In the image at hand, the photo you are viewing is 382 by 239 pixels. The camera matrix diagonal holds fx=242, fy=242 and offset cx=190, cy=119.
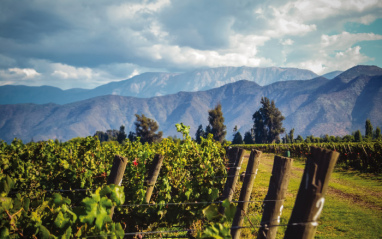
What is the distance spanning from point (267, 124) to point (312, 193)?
98.0 metres

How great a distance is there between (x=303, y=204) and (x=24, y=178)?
7.11 m

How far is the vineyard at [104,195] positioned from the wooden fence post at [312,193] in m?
0.39

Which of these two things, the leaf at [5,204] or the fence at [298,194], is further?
the fence at [298,194]

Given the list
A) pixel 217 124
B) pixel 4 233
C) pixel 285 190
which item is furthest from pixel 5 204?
pixel 217 124

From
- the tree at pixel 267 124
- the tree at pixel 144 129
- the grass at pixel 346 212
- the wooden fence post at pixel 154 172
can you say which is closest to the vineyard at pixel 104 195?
the wooden fence post at pixel 154 172

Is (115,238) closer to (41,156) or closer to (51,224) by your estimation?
(51,224)

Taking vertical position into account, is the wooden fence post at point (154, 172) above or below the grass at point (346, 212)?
above

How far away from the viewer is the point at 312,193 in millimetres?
2146

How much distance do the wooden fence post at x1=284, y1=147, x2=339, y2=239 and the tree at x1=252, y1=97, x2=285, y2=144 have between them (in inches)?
3790

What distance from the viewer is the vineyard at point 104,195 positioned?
2.09 meters

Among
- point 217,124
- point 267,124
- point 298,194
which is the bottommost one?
point 217,124

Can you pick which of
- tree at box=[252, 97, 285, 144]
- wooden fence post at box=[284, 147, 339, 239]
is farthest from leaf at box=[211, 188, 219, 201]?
tree at box=[252, 97, 285, 144]

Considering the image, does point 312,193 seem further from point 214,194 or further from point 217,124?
point 217,124

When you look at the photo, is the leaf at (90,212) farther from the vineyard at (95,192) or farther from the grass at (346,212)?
the grass at (346,212)
